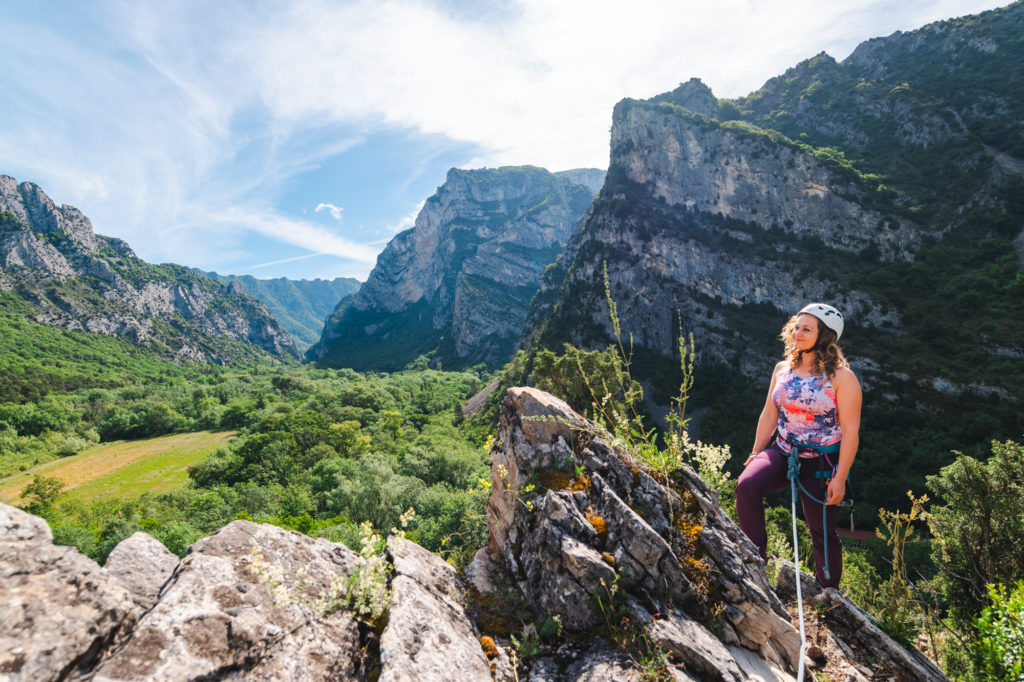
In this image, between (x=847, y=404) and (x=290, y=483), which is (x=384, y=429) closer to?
(x=290, y=483)

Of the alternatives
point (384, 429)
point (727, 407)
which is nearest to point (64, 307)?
point (384, 429)

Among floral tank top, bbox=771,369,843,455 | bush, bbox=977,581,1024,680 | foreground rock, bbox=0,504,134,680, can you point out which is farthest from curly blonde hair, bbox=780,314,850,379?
foreground rock, bbox=0,504,134,680

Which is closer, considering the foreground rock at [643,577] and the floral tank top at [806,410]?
the foreground rock at [643,577]

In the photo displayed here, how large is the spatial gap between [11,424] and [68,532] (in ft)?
207

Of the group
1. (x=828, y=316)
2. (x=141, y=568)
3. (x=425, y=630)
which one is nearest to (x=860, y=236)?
(x=828, y=316)

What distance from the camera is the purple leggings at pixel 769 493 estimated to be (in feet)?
14.5

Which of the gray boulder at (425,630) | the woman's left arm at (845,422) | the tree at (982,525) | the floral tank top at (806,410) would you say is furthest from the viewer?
the tree at (982,525)

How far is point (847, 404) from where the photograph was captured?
4.00 m

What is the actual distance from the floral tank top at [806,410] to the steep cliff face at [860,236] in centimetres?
5716

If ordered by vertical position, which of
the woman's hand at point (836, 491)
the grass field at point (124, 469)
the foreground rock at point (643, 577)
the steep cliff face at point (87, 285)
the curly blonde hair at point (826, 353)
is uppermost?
the steep cliff face at point (87, 285)

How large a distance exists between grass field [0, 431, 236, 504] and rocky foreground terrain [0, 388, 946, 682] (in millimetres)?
50492

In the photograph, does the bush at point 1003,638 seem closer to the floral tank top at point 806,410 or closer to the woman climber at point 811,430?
the woman climber at point 811,430

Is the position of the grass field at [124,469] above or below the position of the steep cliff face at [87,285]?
below

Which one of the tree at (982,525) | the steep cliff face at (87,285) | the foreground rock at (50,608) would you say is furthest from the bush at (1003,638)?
the steep cliff face at (87,285)
